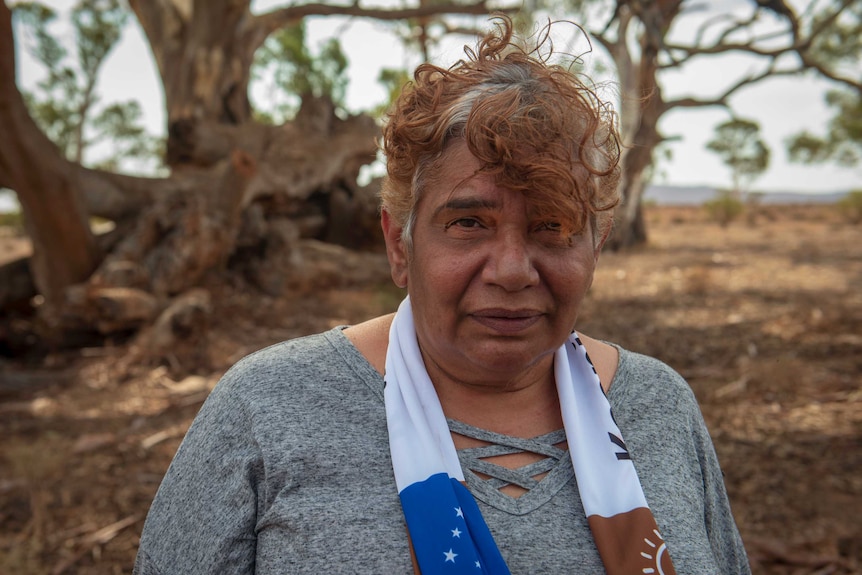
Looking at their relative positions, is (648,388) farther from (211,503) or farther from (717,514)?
(211,503)

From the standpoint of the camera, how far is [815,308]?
305 inches

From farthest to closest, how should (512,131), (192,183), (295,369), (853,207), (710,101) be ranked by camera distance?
(853,207), (710,101), (192,183), (295,369), (512,131)

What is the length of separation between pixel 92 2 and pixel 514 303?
19077 millimetres

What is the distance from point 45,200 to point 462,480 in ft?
20.7

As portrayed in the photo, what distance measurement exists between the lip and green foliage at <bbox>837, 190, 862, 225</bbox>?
27261mm

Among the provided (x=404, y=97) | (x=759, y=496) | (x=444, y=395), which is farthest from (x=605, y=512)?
(x=759, y=496)

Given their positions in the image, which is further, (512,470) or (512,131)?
(512,470)

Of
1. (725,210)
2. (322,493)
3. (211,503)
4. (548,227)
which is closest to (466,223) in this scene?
(548,227)

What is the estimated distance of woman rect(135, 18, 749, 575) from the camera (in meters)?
1.42

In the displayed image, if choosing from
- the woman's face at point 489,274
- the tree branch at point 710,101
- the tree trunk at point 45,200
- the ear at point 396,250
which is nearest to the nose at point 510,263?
the woman's face at point 489,274

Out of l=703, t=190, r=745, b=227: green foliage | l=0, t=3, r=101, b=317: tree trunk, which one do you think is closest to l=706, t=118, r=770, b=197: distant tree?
l=703, t=190, r=745, b=227: green foliage

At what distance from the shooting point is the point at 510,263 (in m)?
A: 1.47

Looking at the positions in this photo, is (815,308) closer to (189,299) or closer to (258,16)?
(189,299)

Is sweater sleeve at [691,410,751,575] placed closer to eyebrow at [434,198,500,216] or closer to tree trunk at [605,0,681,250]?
eyebrow at [434,198,500,216]
